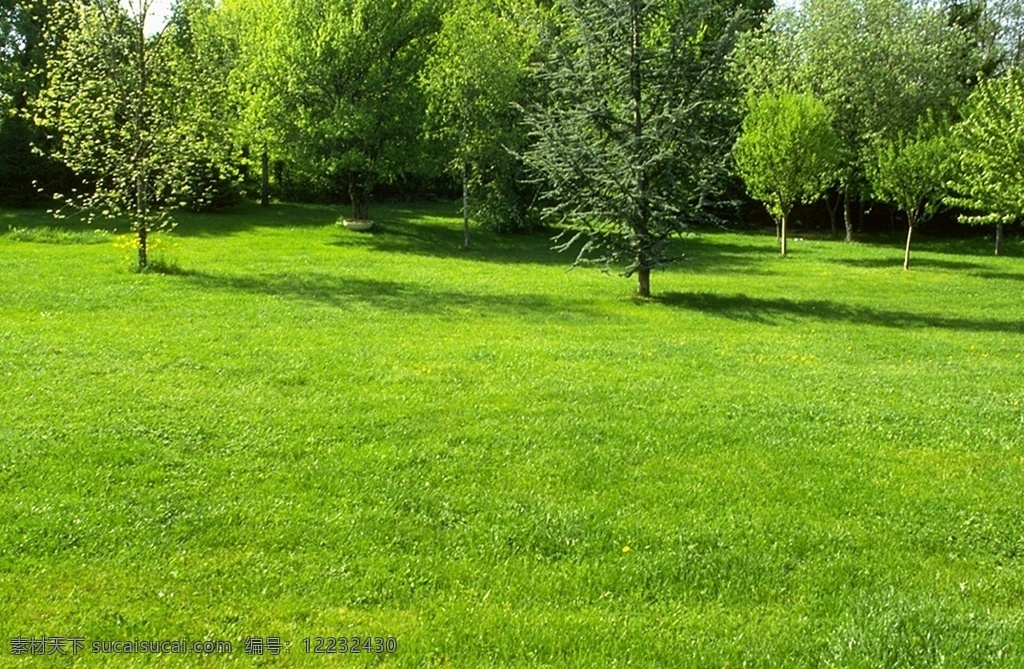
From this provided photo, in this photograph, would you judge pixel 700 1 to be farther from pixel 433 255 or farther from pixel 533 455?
pixel 533 455

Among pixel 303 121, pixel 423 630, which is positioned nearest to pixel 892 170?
pixel 303 121

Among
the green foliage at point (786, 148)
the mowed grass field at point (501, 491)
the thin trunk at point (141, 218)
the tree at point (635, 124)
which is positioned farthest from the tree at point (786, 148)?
the thin trunk at point (141, 218)

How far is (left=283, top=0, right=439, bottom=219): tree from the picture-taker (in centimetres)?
2464

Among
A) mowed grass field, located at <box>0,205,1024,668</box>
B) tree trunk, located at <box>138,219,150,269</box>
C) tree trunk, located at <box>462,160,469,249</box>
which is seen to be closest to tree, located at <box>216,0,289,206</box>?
tree trunk, located at <box>462,160,469,249</box>

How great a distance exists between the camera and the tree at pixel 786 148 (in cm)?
2658

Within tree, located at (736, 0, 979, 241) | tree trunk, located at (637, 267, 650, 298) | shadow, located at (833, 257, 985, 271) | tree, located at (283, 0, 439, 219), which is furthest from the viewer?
tree, located at (736, 0, 979, 241)

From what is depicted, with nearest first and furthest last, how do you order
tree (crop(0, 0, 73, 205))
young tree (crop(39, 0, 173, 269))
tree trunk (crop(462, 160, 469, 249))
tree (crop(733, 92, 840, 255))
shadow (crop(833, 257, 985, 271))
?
1. young tree (crop(39, 0, 173, 269))
2. shadow (crop(833, 257, 985, 271))
3. tree trunk (crop(462, 160, 469, 249))
4. tree (crop(733, 92, 840, 255))
5. tree (crop(0, 0, 73, 205))

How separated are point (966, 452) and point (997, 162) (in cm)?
1056

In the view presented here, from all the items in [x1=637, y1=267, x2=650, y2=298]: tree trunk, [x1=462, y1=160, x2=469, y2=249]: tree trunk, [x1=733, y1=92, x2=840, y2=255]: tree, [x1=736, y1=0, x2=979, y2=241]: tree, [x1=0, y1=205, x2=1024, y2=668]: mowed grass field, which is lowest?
[x1=0, y1=205, x2=1024, y2=668]: mowed grass field

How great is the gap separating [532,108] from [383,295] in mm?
12700

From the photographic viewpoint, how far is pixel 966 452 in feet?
22.1

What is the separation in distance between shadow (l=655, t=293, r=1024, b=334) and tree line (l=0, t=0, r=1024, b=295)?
4.63ft

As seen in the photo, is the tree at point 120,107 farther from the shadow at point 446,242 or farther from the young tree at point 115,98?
the shadow at point 446,242

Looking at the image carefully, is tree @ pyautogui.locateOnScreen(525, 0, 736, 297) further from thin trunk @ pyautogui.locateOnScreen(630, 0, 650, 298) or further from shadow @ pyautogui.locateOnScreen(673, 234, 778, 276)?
shadow @ pyautogui.locateOnScreen(673, 234, 778, 276)
